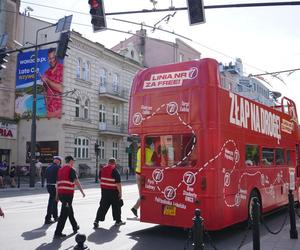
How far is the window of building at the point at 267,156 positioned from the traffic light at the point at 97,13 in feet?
18.5

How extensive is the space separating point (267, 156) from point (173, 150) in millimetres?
3570

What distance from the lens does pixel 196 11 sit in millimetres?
11188

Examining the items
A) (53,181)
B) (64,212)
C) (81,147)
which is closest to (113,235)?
(64,212)

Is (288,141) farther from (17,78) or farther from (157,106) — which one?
(17,78)

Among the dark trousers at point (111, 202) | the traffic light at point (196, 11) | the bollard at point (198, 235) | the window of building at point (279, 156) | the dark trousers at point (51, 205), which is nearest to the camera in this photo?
the bollard at point (198, 235)

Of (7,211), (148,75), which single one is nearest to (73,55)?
(7,211)

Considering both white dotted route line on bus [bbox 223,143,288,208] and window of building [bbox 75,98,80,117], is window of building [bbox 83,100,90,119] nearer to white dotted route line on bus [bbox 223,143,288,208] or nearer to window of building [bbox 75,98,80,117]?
window of building [bbox 75,98,80,117]

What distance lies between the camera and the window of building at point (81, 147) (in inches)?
1481

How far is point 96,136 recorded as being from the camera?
40.3 metres

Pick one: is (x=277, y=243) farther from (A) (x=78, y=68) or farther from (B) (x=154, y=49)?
(B) (x=154, y=49)

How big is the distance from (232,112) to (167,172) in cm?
194

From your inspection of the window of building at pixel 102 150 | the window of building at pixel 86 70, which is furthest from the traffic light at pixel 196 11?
the window of building at pixel 102 150

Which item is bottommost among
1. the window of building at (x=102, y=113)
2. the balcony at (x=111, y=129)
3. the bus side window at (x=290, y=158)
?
the bus side window at (x=290, y=158)

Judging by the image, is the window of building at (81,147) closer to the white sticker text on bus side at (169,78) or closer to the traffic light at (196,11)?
the traffic light at (196,11)
